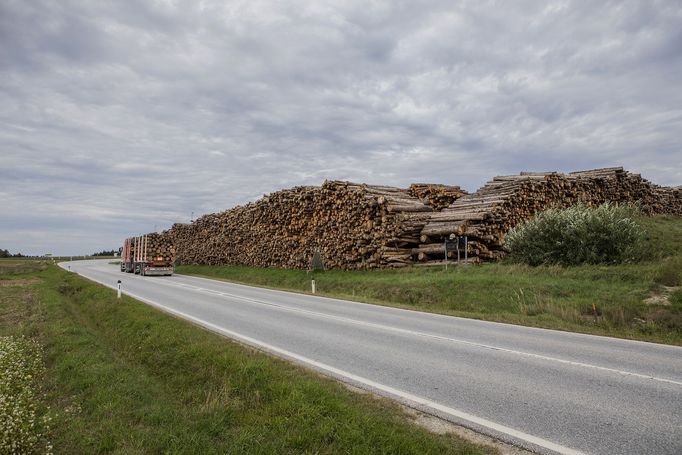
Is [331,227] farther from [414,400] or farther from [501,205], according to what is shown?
[414,400]

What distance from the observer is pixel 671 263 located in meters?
13.4

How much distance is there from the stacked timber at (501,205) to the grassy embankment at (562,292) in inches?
63.2

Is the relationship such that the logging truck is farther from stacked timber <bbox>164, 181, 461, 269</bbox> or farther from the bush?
the bush

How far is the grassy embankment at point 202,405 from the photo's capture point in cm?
449

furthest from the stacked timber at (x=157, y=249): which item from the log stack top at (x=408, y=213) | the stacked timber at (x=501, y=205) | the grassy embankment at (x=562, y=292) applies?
the stacked timber at (x=501, y=205)

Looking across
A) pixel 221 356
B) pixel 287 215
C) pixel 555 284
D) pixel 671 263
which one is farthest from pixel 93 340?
pixel 287 215

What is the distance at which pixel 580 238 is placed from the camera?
16375 mm

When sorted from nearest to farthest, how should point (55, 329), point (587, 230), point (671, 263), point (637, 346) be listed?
1. point (637, 346)
2. point (55, 329)
3. point (671, 263)
4. point (587, 230)

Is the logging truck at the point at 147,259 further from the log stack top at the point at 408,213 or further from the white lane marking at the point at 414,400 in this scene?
the white lane marking at the point at 414,400

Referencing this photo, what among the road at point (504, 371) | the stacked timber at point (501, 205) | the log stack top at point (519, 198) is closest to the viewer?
the road at point (504, 371)

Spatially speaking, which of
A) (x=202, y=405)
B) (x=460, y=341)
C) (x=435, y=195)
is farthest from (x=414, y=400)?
(x=435, y=195)

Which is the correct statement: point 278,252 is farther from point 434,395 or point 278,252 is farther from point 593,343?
point 434,395

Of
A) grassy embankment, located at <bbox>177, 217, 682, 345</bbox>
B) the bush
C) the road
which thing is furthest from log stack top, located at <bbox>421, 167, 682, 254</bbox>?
the road

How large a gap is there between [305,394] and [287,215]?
23.5 m
